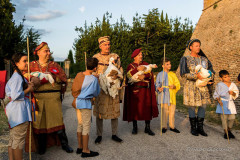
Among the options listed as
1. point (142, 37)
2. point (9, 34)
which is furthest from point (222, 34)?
point (9, 34)

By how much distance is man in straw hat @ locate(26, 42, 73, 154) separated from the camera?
370cm

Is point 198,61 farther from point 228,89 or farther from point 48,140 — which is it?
point 48,140

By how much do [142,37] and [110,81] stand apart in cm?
2036

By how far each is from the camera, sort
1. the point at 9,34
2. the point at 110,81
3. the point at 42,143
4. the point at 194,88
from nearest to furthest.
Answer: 1. the point at 42,143
2. the point at 110,81
3. the point at 194,88
4. the point at 9,34

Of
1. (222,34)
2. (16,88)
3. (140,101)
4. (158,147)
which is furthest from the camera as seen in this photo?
(222,34)

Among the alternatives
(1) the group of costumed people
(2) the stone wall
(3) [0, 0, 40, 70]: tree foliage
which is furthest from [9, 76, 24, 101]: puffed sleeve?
(2) the stone wall

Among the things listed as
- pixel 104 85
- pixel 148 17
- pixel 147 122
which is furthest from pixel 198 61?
pixel 148 17

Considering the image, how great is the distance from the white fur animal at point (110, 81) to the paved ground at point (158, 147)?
117 cm

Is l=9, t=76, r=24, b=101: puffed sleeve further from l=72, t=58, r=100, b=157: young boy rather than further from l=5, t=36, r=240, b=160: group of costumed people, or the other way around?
l=72, t=58, r=100, b=157: young boy

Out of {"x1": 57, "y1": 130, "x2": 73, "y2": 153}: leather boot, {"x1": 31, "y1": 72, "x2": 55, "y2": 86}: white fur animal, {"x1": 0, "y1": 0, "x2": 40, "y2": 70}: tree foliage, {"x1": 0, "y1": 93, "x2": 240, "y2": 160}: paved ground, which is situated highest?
{"x1": 0, "y1": 0, "x2": 40, "y2": 70}: tree foliage

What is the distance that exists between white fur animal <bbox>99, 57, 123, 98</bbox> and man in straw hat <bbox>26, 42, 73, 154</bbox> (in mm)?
837

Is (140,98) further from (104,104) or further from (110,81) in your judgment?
(110,81)

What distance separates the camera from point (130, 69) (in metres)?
5.15

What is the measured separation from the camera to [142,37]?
23.7m
